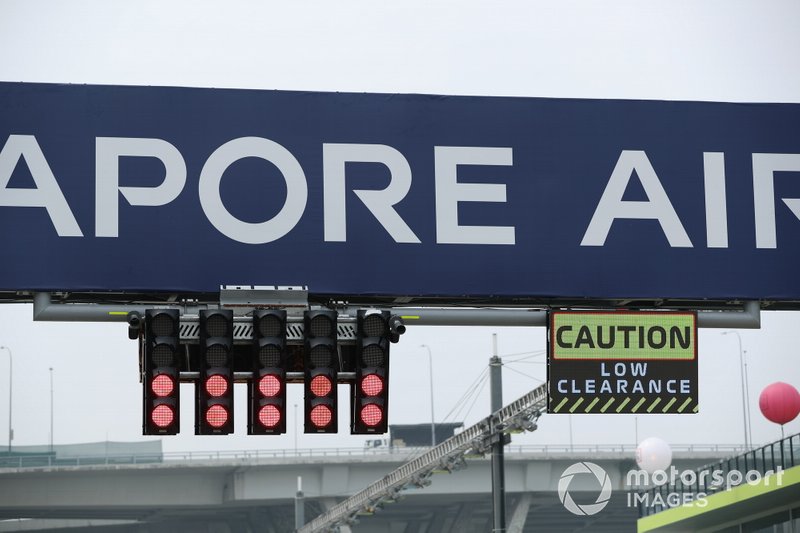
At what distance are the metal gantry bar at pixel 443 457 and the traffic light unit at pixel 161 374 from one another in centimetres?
2836

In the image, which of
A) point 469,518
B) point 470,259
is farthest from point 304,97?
point 469,518

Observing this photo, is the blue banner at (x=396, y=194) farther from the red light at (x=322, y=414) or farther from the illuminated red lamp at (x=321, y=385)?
the red light at (x=322, y=414)

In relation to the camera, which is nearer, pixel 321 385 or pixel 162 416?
pixel 162 416

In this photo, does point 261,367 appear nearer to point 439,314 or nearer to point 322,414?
point 322,414

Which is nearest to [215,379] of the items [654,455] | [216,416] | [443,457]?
[216,416]

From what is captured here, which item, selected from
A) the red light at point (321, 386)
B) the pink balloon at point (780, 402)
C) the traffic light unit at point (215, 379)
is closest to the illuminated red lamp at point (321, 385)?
the red light at point (321, 386)

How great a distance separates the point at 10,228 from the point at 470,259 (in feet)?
16.5

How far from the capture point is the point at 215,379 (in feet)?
42.2

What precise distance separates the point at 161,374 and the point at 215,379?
1.71 ft

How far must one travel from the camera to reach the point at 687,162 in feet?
50.8

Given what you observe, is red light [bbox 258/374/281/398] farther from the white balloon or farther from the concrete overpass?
the concrete overpass

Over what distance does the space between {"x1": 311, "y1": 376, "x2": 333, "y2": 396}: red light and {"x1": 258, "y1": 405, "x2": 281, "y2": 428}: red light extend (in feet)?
1.37

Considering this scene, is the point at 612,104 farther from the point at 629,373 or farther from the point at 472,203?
the point at 629,373

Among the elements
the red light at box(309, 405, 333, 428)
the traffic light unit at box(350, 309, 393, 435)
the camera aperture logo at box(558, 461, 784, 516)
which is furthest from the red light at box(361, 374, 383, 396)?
the camera aperture logo at box(558, 461, 784, 516)
